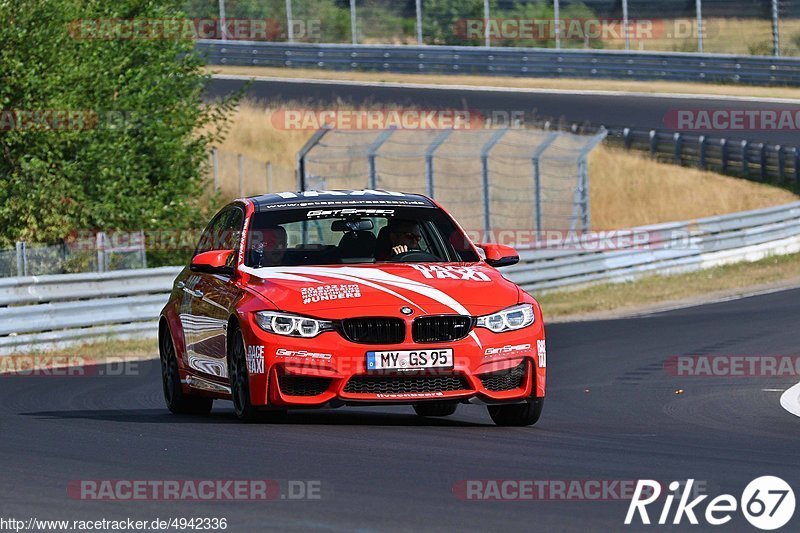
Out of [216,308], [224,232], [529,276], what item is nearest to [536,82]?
[529,276]

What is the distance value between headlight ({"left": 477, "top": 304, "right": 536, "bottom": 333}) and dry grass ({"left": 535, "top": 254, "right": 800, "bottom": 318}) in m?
13.3

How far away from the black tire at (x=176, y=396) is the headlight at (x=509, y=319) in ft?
9.24

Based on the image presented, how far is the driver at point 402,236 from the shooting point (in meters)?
10.5

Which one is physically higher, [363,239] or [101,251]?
[363,239]

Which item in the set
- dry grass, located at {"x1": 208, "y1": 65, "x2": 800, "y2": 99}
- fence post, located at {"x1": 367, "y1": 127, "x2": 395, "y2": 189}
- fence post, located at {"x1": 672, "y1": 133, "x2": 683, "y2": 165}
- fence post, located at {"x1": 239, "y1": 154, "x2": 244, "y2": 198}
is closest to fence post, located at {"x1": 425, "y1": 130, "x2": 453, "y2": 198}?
fence post, located at {"x1": 367, "y1": 127, "x2": 395, "y2": 189}

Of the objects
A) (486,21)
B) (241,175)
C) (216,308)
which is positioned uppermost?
(486,21)

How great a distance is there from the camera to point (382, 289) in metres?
9.53

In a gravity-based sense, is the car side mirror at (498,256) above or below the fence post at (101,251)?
above

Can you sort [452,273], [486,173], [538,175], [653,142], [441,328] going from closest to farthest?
[441,328] → [452,273] → [486,173] → [538,175] → [653,142]

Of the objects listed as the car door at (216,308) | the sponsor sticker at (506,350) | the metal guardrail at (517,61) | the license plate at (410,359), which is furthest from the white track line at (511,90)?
the license plate at (410,359)

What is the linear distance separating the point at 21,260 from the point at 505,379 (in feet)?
36.8

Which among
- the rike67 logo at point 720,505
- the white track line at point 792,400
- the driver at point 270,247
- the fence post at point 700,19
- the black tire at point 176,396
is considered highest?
the fence post at point 700,19

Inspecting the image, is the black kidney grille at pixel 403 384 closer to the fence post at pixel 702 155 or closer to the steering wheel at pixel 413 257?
the steering wheel at pixel 413 257

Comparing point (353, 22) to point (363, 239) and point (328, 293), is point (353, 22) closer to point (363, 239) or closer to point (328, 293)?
point (363, 239)
